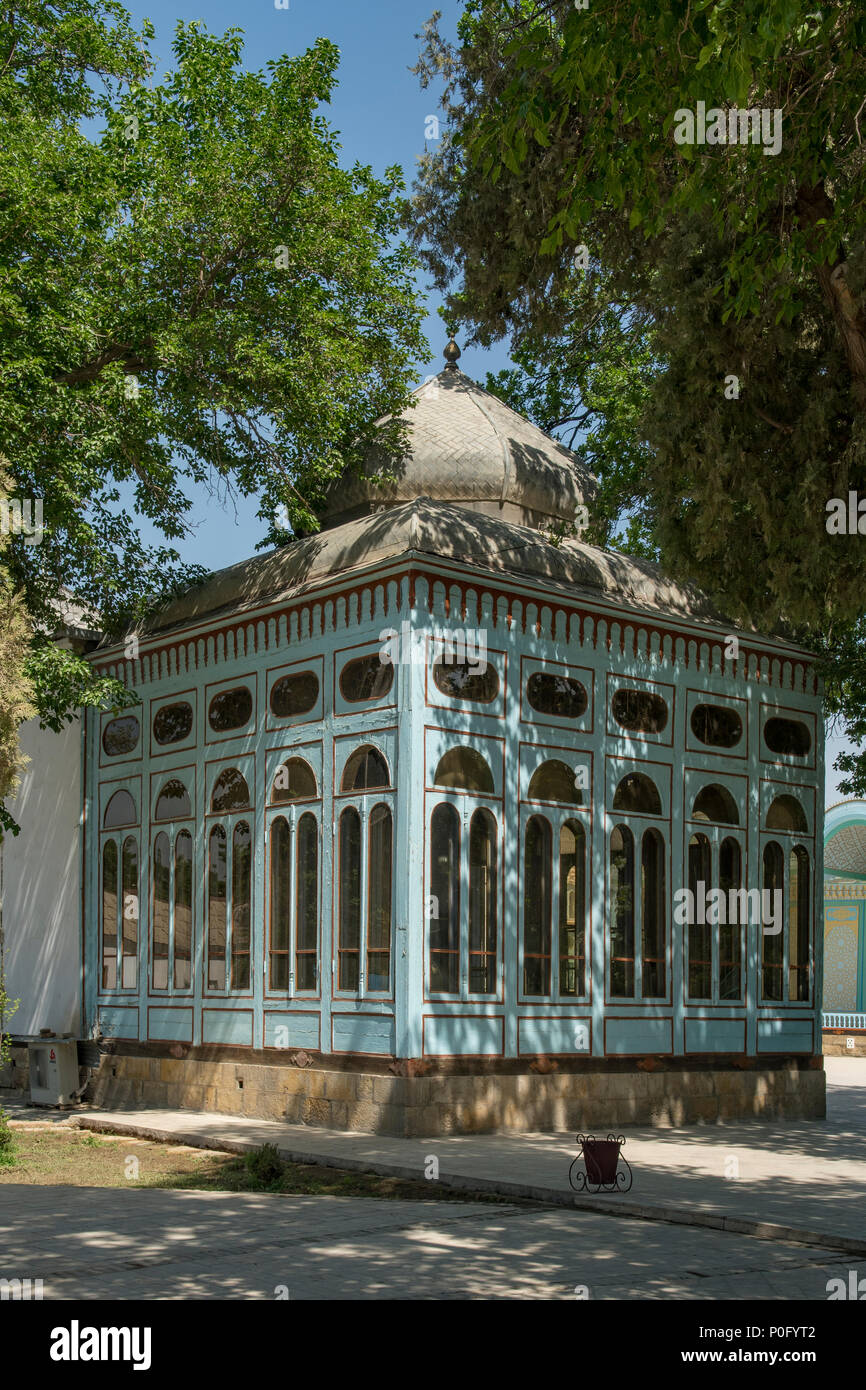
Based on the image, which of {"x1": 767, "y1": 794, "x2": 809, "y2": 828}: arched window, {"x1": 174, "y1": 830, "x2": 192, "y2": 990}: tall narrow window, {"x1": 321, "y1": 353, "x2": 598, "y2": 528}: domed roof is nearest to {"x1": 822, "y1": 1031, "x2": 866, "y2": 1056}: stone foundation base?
{"x1": 767, "y1": 794, "x2": 809, "y2": 828}: arched window

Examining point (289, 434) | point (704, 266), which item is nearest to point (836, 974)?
point (289, 434)

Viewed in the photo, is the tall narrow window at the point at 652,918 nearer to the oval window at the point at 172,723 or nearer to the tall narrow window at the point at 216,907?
the tall narrow window at the point at 216,907

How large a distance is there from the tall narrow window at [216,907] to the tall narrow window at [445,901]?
3958mm

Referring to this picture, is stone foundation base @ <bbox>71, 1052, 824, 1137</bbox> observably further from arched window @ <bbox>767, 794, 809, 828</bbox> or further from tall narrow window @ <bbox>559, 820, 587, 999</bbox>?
arched window @ <bbox>767, 794, 809, 828</bbox>

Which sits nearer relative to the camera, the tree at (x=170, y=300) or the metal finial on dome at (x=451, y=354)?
the tree at (x=170, y=300)

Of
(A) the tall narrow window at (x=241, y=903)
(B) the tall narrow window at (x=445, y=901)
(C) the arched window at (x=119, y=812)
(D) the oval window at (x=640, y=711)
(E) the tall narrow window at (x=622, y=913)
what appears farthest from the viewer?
(C) the arched window at (x=119, y=812)

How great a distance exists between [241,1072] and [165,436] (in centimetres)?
802

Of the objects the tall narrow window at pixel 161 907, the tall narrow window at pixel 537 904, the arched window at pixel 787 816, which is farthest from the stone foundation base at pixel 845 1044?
the tall narrow window at pixel 537 904

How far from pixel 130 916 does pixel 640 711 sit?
7.79m

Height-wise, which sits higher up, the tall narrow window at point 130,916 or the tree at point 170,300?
the tree at point 170,300

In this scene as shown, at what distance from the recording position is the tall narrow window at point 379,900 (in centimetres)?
1553

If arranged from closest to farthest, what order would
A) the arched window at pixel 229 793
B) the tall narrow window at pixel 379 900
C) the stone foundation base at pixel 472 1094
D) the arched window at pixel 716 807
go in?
the stone foundation base at pixel 472 1094 → the tall narrow window at pixel 379 900 → the arched window at pixel 229 793 → the arched window at pixel 716 807

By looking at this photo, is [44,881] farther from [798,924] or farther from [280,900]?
[798,924]

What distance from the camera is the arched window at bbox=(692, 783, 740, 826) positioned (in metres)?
18.6
